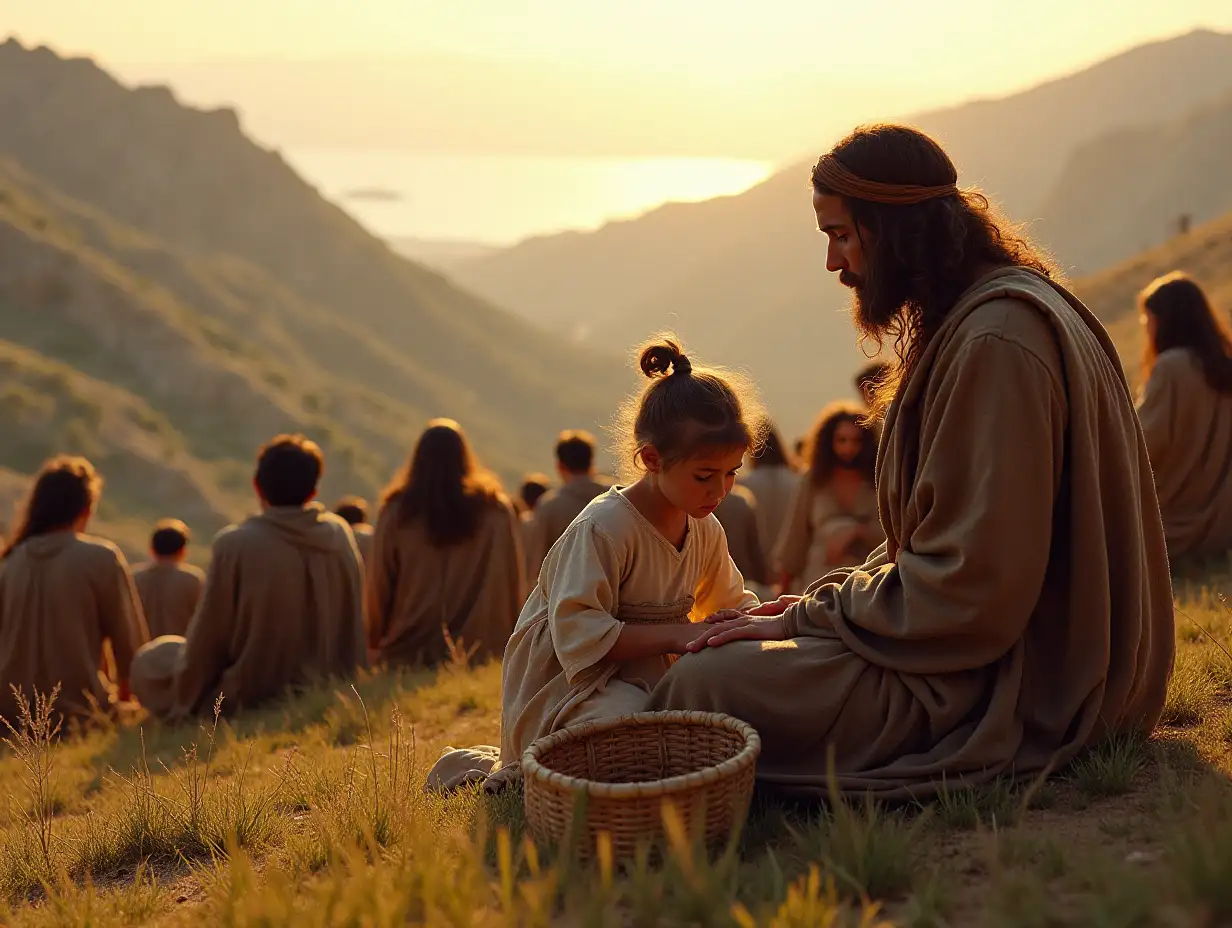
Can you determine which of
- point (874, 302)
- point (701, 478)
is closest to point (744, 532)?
point (701, 478)

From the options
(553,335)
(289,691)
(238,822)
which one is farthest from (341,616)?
(553,335)

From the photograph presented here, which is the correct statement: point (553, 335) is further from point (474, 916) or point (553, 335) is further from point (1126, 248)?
point (474, 916)

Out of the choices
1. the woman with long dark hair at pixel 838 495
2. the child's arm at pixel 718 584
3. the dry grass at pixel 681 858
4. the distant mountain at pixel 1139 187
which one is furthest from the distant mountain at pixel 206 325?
the distant mountain at pixel 1139 187

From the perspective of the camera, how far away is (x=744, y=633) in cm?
362

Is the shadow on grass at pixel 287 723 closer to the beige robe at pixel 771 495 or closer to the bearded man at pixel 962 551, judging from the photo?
the bearded man at pixel 962 551

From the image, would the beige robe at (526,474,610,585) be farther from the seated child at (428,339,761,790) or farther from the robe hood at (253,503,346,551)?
the seated child at (428,339,761,790)

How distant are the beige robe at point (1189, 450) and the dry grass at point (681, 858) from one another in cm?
274

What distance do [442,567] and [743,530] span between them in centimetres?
232

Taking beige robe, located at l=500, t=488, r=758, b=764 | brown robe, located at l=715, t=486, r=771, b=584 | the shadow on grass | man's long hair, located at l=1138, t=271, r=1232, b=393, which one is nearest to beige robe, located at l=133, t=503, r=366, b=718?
the shadow on grass

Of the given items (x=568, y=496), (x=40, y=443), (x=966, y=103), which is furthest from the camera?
(x=966, y=103)

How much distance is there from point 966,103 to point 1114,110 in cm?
2439

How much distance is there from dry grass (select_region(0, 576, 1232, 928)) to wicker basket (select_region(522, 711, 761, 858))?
8cm

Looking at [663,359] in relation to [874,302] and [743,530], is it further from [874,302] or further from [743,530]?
[743,530]

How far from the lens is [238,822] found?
3848 millimetres
